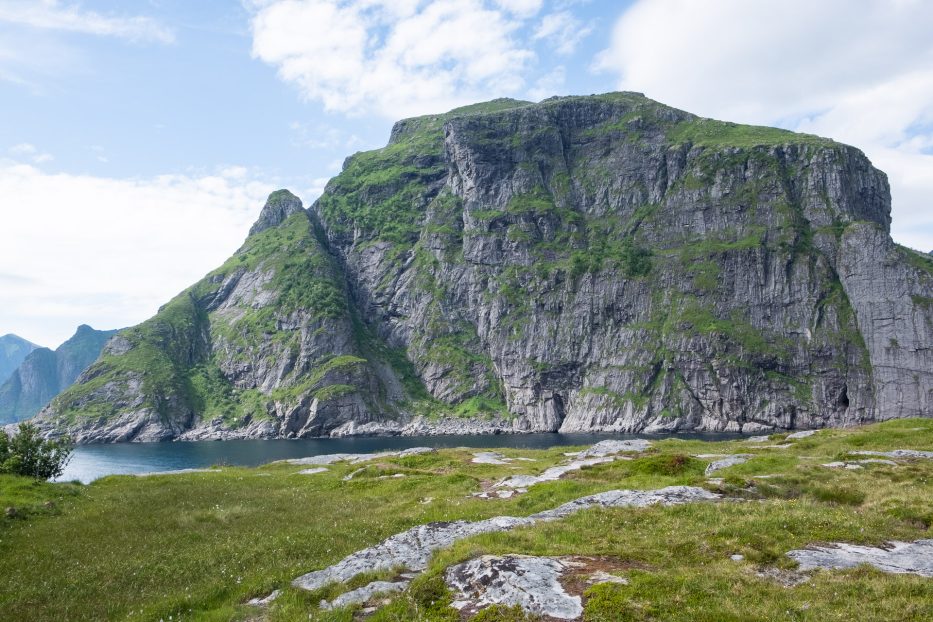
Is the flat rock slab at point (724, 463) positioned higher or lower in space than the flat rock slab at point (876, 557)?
lower

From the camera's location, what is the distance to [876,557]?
1527 cm

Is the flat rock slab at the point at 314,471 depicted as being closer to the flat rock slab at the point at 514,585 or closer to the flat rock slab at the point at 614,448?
the flat rock slab at the point at 614,448

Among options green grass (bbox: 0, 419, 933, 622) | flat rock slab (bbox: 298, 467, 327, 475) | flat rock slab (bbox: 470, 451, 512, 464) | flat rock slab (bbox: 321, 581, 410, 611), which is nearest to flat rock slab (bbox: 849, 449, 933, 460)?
green grass (bbox: 0, 419, 933, 622)

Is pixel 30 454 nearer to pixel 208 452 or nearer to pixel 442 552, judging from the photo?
pixel 442 552

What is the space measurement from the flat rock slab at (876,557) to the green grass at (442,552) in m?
0.56

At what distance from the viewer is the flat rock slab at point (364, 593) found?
49.3 feet

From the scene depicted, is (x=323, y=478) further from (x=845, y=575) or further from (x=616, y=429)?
(x=616, y=429)

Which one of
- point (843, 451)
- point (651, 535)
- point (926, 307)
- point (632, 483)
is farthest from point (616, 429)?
point (651, 535)

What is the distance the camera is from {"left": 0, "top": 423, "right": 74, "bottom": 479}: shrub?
117 feet

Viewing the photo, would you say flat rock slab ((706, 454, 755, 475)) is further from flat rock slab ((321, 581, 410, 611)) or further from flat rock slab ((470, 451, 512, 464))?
flat rock slab ((321, 581, 410, 611))

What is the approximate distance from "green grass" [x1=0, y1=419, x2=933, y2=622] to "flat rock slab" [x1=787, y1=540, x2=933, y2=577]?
1.82 ft

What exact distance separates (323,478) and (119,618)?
30571 mm

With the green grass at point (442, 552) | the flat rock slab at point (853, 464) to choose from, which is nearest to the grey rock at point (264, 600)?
the green grass at point (442, 552)

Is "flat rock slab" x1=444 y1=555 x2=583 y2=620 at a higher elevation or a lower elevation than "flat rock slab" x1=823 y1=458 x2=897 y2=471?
higher
